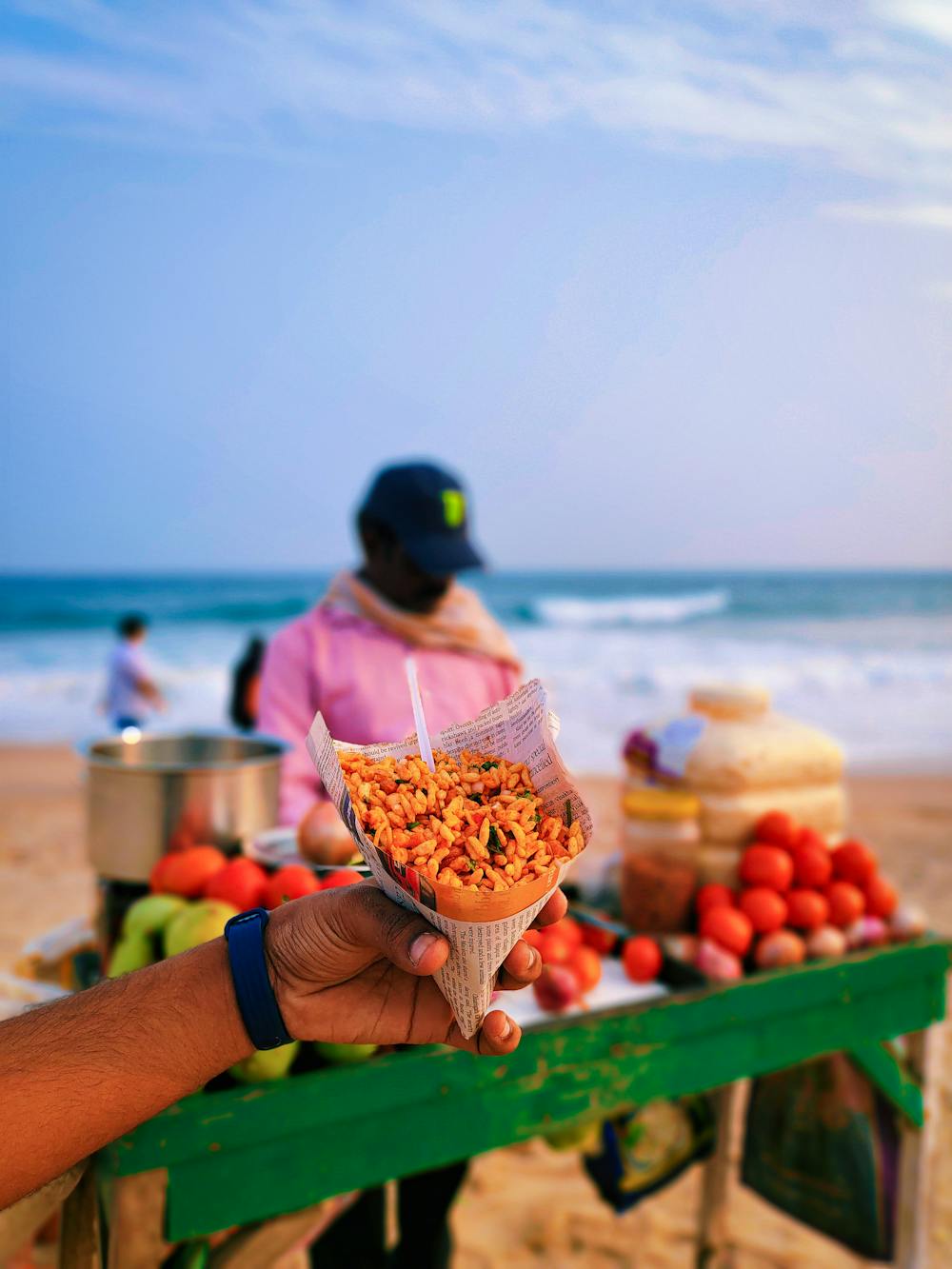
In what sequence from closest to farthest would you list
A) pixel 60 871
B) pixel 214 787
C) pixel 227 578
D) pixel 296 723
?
pixel 214 787 → pixel 296 723 → pixel 60 871 → pixel 227 578

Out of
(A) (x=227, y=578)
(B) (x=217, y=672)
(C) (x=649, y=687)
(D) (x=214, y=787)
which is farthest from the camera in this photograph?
(A) (x=227, y=578)

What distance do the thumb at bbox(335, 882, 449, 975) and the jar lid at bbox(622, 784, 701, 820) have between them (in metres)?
1.45

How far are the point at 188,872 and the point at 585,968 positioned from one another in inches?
32.1

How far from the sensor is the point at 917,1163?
2.60 metres

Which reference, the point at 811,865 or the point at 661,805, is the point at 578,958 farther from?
the point at 811,865

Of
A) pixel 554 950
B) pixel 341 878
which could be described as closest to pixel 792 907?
pixel 554 950

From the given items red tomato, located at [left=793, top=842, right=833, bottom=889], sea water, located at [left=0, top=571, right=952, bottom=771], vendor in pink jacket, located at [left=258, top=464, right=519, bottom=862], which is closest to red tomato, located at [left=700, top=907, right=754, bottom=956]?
red tomato, located at [left=793, top=842, right=833, bottom=889]

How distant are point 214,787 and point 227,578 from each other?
4195 centimetres

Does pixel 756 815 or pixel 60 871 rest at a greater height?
pixel 756 815

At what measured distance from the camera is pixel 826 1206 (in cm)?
271

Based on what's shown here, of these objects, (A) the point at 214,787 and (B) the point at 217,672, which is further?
(B) the point at 217,672

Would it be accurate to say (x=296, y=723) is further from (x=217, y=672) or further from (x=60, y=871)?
(x=217, y=672)

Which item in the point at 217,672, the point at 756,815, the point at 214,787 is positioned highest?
the point at 214,787

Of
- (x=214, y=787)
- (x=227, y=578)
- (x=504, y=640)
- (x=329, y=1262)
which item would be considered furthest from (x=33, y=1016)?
(x=227, y=578)
